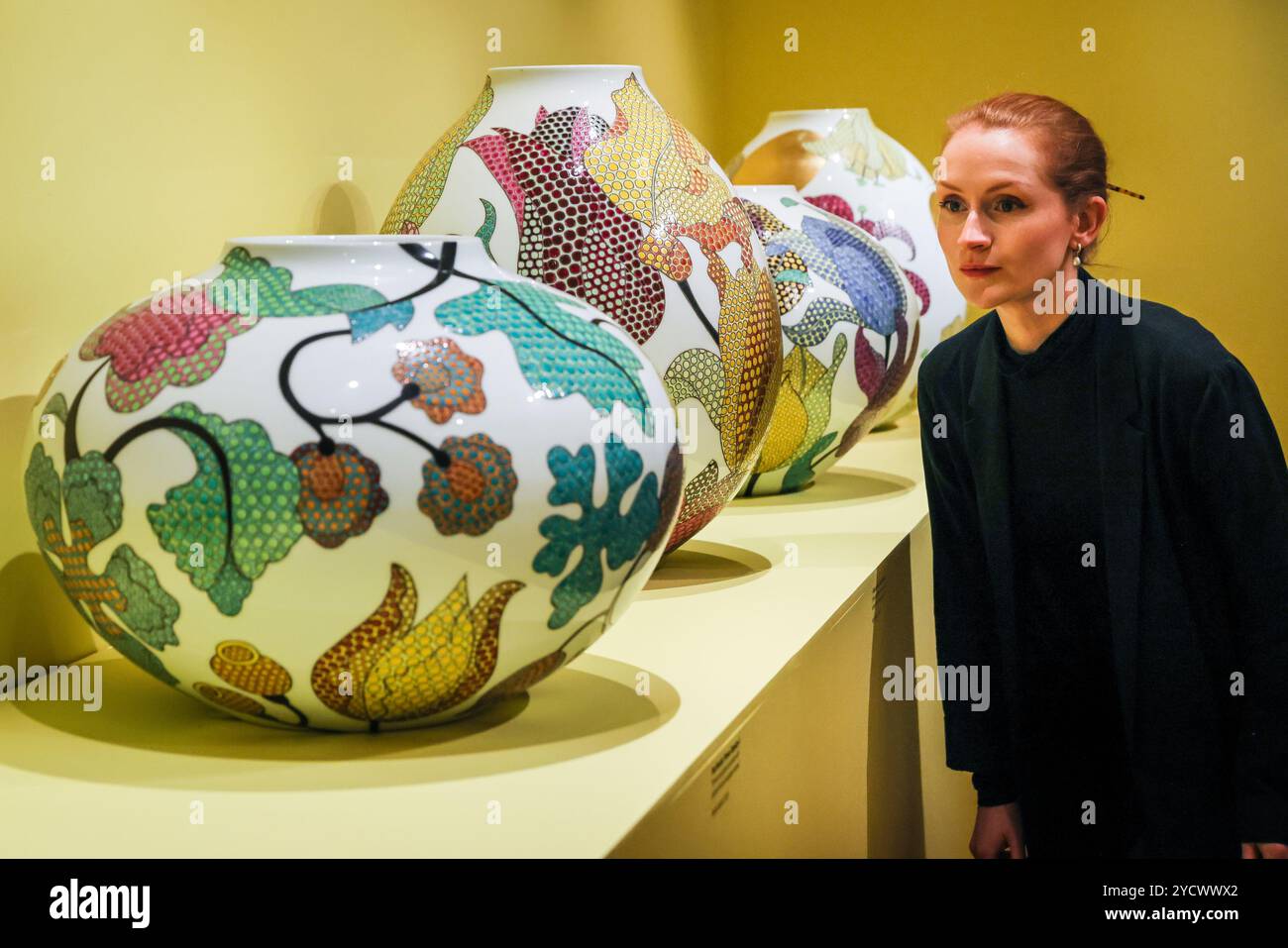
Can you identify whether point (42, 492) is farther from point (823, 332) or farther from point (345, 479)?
point (823, 332)

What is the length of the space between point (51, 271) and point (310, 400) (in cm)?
35

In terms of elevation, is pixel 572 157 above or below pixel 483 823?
above

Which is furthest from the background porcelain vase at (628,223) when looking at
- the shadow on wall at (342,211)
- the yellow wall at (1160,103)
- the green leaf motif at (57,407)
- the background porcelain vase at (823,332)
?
the yellow wall at (1160,103)

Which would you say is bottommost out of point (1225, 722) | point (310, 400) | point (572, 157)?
point (1225, 722)

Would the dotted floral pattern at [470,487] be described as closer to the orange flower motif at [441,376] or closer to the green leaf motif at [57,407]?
the orange flower motif at [441,376]

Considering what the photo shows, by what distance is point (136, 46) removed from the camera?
1157mm

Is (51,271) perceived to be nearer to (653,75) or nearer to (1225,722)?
(1225,722)

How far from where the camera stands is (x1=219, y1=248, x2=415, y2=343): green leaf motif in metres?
0.86

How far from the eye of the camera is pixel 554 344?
896 mm

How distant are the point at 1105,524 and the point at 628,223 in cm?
39

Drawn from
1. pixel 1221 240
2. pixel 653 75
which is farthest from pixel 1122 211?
pixel 653 75

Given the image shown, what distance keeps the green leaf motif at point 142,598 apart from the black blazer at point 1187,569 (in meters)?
0.61

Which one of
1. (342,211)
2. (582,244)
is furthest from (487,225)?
(342,211)

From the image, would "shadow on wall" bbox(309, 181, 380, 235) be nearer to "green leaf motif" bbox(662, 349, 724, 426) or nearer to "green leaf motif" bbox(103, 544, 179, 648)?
"green leaf motif" bbox(662, 349, 724, 426)
